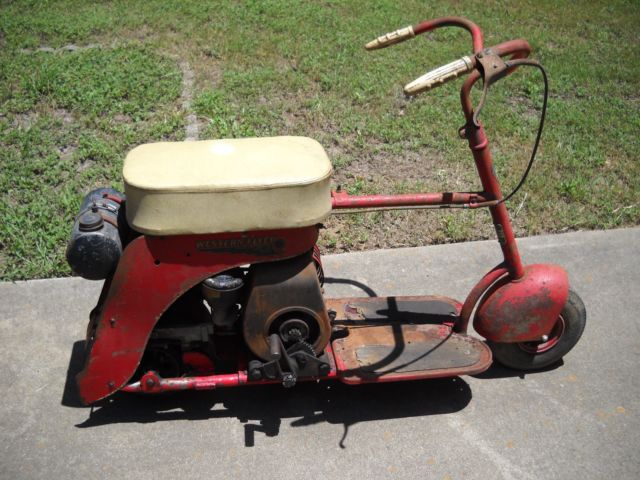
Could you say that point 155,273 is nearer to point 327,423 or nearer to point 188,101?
point 327,423

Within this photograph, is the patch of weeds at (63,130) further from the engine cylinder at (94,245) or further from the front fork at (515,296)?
the front fork at (515,296)

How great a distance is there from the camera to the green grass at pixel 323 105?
505 centimetres

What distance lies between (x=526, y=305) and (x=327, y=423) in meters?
1.20

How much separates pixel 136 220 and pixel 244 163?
533 millimetres

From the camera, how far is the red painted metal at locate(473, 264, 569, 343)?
3439mm

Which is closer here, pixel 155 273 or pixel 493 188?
pixel 155 273

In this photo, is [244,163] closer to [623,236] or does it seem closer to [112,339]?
[112,339]

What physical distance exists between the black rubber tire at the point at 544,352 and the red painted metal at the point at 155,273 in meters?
1.37

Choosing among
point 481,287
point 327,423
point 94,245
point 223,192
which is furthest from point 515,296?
point 94,245

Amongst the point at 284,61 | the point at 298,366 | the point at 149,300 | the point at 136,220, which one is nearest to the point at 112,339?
the point at 149,300

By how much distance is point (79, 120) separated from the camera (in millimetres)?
5750

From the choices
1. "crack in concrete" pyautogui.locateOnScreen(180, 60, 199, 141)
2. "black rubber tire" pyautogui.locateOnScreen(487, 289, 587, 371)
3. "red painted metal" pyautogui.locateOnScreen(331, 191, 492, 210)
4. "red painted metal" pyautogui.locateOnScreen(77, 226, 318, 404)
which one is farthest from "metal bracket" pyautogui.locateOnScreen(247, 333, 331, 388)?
"crack in concrete" pyautogui.locateOnScreen(180, 60, 199, 141)

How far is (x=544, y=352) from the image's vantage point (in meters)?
3.71

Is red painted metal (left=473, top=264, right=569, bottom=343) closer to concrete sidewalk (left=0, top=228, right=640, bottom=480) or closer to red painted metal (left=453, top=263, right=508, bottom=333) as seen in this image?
red painted metal (left=453, top=263, right=508, bottom=333)
